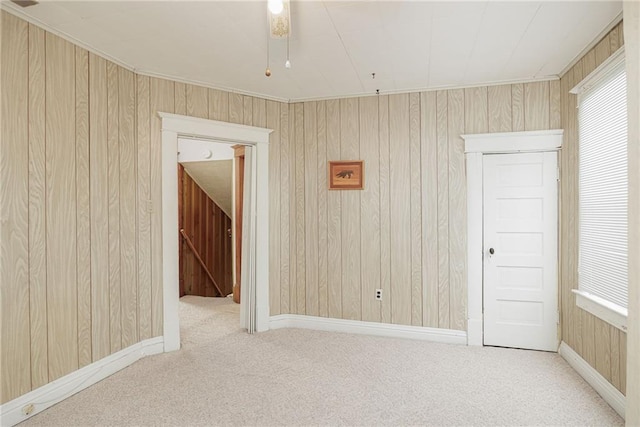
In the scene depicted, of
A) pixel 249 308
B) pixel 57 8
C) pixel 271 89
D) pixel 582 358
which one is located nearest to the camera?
pixel 57 8

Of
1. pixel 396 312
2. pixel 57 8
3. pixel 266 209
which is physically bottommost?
pixel 396 312

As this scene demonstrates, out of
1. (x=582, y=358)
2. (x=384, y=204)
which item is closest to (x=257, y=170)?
(x=384, y=204)

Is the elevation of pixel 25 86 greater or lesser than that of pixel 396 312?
greater

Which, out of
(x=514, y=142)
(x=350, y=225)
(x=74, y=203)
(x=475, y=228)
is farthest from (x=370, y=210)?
(x=74, y=203)

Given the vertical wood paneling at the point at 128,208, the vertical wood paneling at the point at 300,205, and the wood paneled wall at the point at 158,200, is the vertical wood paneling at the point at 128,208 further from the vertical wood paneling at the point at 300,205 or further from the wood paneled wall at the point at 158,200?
the vertical wood paneling at the point at 300,205

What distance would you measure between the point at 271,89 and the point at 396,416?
10.0ft

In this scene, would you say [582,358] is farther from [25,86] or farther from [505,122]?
A: [25,86]

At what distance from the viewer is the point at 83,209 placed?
8.99 ft

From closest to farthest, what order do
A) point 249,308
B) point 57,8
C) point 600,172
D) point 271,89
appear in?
point 57,8
point 600,172
point 271,89
point 249,308

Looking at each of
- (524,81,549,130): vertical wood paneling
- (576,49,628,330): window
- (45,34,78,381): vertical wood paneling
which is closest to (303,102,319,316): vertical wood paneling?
(524,81,549,130): vertical wood paneling

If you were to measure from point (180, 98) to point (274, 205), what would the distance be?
1.41m

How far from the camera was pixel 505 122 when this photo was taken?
3.49m

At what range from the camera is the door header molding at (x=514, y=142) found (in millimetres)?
3320

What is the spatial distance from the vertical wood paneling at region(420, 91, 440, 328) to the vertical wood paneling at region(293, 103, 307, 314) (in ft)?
4.19
